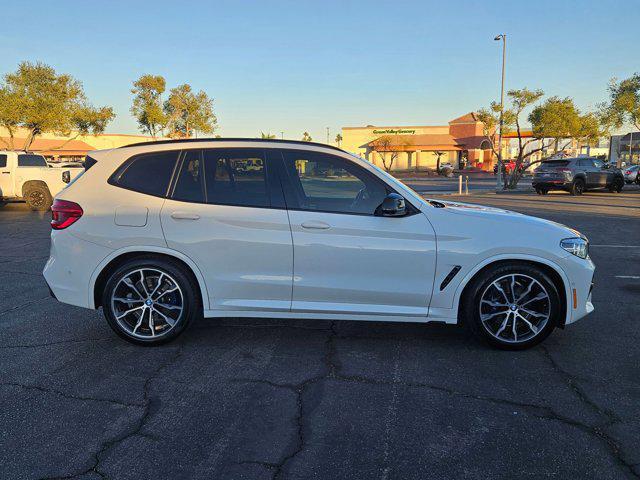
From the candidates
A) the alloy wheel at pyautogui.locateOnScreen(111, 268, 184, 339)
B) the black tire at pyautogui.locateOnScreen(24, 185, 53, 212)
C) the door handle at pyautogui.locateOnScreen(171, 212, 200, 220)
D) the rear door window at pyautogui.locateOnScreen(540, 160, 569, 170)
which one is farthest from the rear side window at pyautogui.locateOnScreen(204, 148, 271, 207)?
the rear door window at pyautogui.locateOnScreen(540, 160, 569, 170)

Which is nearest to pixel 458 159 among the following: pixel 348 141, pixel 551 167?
pixel 348 141

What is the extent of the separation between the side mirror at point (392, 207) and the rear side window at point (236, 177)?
37.9 inches

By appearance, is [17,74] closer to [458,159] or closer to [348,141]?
[348,141]

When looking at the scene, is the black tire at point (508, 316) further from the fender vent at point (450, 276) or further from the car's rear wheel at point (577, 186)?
the car's rear wheel at point (577, 186)

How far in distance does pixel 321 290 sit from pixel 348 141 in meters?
65.8

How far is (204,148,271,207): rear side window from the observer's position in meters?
3.99

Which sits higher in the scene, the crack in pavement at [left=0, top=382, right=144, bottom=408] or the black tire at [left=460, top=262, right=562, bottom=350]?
the black tire at [left=460, top=262, right=562, bottom=350]

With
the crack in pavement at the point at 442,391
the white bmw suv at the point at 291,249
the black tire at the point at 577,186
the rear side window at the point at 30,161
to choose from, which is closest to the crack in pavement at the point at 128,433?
the white bmw suv at the point at 291,249

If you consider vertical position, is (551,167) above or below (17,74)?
below

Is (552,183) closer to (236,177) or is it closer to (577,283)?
(577,283)

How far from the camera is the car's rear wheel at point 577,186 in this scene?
21672mm

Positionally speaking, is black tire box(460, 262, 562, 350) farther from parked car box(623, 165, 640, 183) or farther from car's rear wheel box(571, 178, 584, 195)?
parked car box(623, 165, 640, 183)

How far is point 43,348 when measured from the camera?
4125 mm

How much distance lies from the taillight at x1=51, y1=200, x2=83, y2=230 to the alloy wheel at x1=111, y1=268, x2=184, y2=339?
67 cm
